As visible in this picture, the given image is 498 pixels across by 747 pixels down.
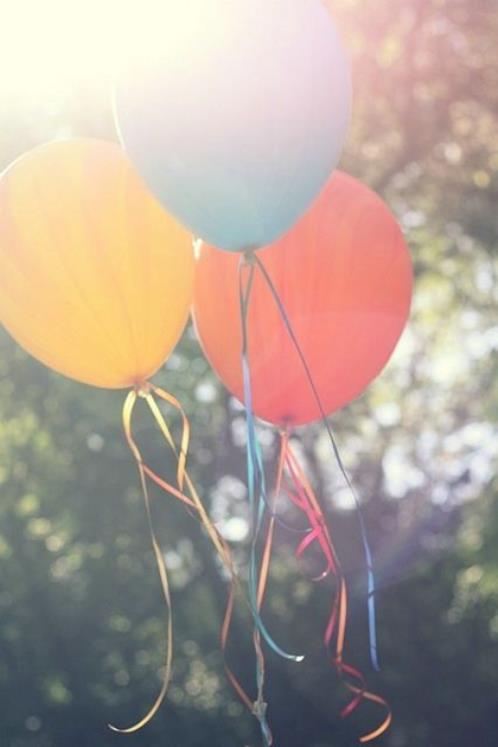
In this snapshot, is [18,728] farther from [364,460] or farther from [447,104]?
[447,104]

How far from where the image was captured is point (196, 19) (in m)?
2.75

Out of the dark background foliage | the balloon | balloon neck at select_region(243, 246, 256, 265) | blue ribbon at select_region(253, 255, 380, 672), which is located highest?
the balloon

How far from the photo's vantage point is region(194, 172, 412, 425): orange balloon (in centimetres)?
321

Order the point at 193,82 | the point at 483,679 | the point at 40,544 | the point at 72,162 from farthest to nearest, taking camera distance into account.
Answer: the point at 40,544 < the point at 483,679 < the point at 72,162 < the point at 193,82

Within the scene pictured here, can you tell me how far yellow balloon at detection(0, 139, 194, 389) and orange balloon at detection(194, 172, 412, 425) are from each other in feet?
0.33

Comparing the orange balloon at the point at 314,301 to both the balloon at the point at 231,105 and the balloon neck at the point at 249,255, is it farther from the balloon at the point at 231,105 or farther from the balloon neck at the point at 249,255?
the balloon at the point at 231,105

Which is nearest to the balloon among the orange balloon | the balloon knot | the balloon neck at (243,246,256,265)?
the balloon neck at (243,246,256,265)

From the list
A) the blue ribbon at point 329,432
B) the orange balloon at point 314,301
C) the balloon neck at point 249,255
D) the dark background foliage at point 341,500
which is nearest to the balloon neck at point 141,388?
the orange balloon at point 314,301

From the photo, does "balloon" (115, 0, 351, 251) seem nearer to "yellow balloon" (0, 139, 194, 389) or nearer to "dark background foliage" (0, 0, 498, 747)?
"yellow balloon" (0, 139, 194, 389)

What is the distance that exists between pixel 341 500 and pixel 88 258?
621 cm

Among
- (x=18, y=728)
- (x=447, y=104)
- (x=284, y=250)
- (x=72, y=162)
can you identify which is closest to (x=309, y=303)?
(x=284, y=250)

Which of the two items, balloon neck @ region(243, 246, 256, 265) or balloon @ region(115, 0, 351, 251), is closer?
balloon @ region(115, 0, 351, 251)

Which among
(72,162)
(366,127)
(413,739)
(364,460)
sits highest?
(72,162)

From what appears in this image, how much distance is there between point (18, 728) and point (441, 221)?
4203mm
